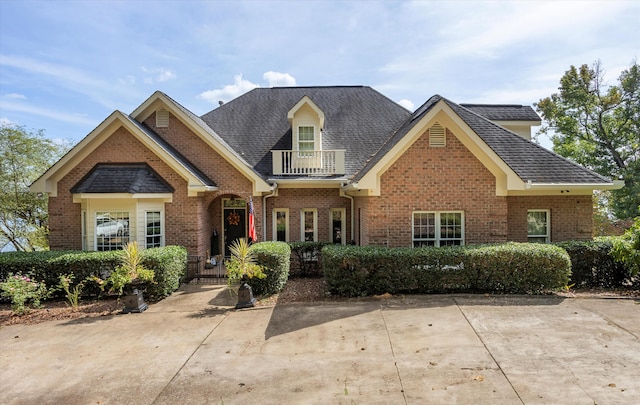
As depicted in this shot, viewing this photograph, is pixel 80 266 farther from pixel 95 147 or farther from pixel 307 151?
pixel 307 151

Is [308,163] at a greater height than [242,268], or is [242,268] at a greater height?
[308,163]

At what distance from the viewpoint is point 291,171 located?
47.7ft

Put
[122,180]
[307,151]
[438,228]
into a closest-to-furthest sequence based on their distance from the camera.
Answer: [438,228]
[122,180]
[307,151]

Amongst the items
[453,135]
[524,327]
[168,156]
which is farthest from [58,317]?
[453,135]

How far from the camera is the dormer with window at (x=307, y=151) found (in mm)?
14445

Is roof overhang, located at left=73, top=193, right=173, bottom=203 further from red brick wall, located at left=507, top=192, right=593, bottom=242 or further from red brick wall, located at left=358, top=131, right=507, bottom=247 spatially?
red brick wall, located at left=507, top=192, right=593, bottom=242

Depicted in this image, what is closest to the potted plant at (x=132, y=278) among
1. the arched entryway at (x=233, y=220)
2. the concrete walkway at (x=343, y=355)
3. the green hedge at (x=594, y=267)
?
the concrete walkway at (x=343, y=355)

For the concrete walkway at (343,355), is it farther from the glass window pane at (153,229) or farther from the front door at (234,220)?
the front door at (234,220)

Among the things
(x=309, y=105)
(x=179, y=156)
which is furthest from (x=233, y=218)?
(x=309, y=105)

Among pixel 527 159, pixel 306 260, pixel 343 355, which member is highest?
pixel 527 159

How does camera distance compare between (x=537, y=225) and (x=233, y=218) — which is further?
(x=233, y=218)

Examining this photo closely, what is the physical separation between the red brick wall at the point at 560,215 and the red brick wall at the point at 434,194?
130 centimetres

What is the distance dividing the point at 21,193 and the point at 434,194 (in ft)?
63.2

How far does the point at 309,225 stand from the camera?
14703mm
